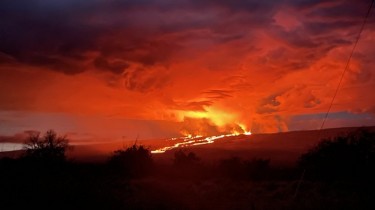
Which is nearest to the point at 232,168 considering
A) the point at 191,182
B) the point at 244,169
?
the point at 244,169

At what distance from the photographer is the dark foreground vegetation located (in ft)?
91.7

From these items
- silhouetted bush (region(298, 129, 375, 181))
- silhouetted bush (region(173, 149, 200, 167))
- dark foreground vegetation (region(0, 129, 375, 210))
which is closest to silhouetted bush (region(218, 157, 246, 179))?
dark foreground vegetation (region(0, 129, 375, 210))

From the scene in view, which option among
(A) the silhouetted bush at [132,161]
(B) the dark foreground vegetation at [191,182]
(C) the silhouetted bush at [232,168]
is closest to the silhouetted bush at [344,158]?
(B) the dark foreground vegetation at [191,182]

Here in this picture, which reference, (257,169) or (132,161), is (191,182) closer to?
(257,169)

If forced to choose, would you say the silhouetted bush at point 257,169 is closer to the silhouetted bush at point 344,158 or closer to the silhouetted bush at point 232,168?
the silhouetted bush at point 232,168

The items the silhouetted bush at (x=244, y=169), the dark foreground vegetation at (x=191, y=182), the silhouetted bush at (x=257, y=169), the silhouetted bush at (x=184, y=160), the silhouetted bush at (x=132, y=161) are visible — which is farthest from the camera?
the silhouetted bush at (x=184, y=160)

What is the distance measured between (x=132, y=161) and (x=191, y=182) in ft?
74.0

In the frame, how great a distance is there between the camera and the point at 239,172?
6794 centimetres

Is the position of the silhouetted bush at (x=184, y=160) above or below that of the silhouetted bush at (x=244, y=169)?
above

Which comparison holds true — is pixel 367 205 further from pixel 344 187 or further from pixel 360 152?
pixel 360 152

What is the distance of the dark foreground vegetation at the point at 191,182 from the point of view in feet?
91.7

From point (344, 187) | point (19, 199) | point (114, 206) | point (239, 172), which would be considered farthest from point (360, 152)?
point (19, 199)

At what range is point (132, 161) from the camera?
7250 centimetres

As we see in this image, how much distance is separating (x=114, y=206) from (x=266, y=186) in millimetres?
22407
